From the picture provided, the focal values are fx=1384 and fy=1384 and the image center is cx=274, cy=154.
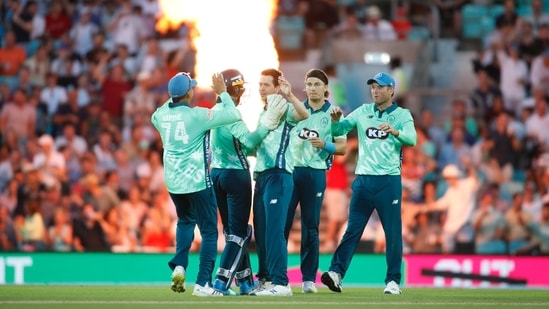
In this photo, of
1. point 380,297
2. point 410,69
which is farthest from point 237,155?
point 410,69

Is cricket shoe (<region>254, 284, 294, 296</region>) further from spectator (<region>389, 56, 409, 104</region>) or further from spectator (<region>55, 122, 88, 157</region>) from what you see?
spectator (<region>389, 56, 409, 104</region>)

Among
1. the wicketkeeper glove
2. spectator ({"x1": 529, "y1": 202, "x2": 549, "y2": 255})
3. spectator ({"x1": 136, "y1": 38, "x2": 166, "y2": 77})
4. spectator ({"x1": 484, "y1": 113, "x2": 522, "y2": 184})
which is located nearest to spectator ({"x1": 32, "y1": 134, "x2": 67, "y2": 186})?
spectator ({"x1": 136, "y1": 38, "x2": 166, "y2": 77})

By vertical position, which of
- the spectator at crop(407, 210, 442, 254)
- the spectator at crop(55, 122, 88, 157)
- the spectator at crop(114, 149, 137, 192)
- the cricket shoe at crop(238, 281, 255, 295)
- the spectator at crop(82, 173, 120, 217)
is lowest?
the spectator at crop(407, 210, 442, 254)

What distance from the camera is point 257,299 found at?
1598 centimetres

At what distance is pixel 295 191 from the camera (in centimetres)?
1758

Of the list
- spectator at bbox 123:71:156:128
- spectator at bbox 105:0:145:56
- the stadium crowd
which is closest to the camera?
the stadium crowd

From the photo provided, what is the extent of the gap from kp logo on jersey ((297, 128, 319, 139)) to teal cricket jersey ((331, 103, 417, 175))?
30 cm

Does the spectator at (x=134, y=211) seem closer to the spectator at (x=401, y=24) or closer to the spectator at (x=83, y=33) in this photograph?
the spectator at (x=83, y=33)

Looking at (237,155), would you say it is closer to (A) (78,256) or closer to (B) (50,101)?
(A) (78,256)

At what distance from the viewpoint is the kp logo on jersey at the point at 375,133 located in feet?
57.1

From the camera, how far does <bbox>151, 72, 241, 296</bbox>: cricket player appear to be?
16.3 m

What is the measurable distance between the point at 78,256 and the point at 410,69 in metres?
9.40

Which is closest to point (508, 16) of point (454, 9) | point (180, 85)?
point (454, 9)

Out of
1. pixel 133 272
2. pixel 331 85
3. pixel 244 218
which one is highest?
pixel 331 85
